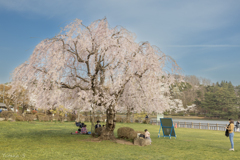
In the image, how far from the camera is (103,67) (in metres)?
14.5

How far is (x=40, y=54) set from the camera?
1327cm

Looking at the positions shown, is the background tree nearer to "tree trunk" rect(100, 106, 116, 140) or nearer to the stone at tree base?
"tree trunk" rect(100, 106, 116, 140)

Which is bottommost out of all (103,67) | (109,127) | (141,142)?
(141,142)

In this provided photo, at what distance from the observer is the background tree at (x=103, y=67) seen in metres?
12.9

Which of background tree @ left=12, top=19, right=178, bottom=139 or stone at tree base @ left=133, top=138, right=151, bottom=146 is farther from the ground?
background tree @ left=12, top=19, right=178, bottom=139

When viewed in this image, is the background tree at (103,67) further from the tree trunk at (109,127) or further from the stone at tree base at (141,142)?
the stone at tree base at (141,142)

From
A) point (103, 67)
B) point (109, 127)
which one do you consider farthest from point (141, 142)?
point (103, 67)

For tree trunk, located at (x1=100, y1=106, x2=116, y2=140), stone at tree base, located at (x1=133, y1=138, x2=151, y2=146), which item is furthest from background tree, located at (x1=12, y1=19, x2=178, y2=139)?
stone at tree base, located at (x1=133, y1=138, x2=151, y2=146)

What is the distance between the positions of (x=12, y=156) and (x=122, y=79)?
7.59 m

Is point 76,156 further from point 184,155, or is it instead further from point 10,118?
point 10,118

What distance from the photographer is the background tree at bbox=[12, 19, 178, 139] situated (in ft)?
42.5

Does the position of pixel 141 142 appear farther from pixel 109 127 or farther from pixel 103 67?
pixel 103 67

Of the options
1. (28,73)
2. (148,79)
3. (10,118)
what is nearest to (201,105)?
(10,118)

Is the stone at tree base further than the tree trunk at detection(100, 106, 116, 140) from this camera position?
No
